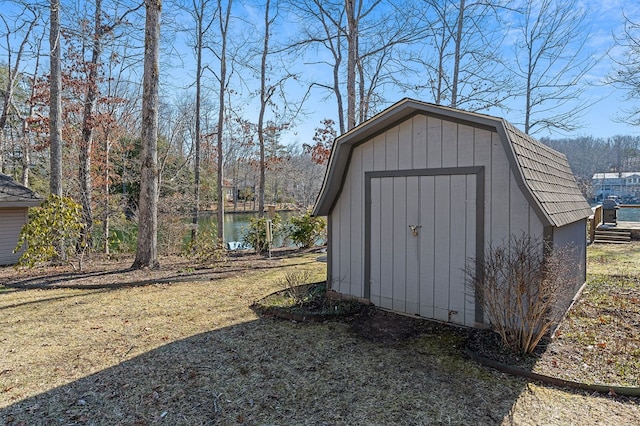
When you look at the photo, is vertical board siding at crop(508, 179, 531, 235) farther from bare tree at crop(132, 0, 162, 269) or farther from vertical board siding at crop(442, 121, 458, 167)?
bare tree at crop(132, 0, 162, 269)

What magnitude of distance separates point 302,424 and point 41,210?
709cm

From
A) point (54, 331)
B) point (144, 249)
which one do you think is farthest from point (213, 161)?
point (54, 331)

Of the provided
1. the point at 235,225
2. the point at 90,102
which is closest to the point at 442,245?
the point at 90,102

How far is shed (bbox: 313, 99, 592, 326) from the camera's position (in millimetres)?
3811

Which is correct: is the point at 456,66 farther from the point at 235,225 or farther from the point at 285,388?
the point at 235,225

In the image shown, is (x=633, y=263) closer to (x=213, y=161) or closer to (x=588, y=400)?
(x=588, y=400)

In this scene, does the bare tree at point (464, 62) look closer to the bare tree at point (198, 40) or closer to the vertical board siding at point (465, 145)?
the bare tree at point (198, 40)

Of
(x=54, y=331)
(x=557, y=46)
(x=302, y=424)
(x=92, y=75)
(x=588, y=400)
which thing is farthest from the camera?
(x=557, y=46)

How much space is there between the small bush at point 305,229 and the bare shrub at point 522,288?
25.7ft

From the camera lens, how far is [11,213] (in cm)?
952

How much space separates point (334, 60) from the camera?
1270 cm

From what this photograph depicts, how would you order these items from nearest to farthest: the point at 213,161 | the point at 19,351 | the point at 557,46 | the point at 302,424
Answer: the point at 302,424 → the point at 19,351 → the point at 557,46 → the point at 213,161

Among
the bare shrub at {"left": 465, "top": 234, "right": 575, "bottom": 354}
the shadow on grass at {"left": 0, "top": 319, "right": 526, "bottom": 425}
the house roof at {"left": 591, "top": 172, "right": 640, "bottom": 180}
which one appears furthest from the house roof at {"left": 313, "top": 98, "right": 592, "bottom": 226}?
the house roof at {"left": 591, "top": 172, "right": 640, "bottom": 180}

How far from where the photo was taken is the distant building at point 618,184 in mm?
29038
